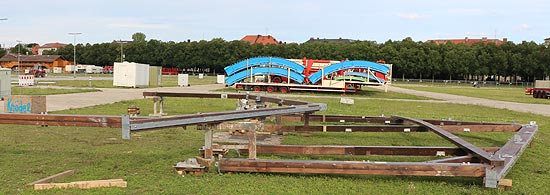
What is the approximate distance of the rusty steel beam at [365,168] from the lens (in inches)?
247

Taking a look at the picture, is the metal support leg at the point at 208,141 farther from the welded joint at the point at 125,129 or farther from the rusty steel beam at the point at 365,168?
the welded joint at the point at 125,129

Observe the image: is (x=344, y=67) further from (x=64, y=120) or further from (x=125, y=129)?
(x=125, y=129)

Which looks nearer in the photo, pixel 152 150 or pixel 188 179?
pixel 188 179

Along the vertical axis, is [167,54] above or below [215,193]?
above

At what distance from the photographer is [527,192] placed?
249 inches

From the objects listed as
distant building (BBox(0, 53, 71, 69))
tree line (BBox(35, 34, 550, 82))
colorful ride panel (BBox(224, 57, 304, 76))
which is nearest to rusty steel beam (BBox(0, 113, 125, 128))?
colorful ride panel (BBox(224, 57, 304, 76))

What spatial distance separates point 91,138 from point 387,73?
31.6 m

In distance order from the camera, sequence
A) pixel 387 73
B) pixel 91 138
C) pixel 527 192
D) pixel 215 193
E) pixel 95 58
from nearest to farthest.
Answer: pixel 215 193, pixel 527 192, pixel 91 138, pixel 387 73, pixel 95 58

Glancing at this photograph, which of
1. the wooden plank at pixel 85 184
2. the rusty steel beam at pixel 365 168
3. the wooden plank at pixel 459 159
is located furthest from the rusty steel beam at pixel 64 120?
the wooden plank at pixel 459 159

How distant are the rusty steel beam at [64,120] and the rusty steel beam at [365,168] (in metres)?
1.68

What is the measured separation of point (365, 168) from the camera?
20.9ft

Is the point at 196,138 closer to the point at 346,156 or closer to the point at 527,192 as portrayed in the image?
the point at 346,156

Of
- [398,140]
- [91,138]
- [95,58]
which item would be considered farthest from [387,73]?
[95,58]

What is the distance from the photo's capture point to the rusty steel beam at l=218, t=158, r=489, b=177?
6273 mm
